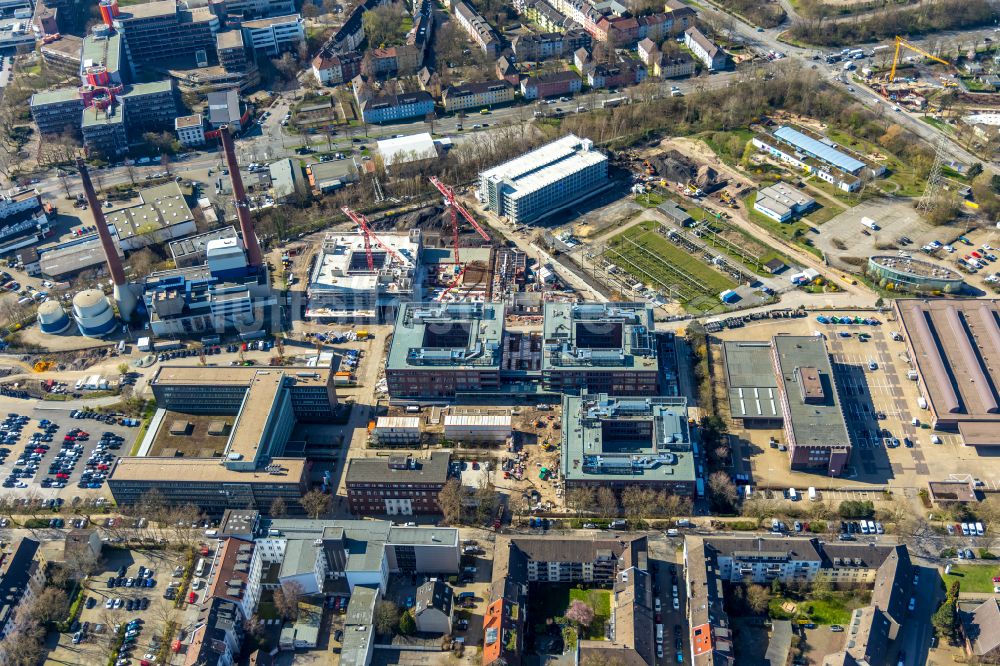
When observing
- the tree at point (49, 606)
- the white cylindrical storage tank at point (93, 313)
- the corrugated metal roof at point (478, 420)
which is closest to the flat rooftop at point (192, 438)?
the tree at point (49, 606)

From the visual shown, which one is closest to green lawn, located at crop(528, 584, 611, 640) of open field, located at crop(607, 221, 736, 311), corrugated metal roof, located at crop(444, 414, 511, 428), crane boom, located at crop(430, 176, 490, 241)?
corrugated metal roof, located at crop(444, 414, 511, 428)

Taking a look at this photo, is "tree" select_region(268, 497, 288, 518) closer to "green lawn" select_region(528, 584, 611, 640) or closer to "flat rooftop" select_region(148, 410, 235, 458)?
"flat rooftop" select_region(148, 410, 235, 458)

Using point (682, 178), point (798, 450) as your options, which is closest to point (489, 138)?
point (682, 178)

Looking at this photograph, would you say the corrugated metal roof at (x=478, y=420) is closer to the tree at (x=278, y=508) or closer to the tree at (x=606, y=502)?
the tree at (x=606, y=502)

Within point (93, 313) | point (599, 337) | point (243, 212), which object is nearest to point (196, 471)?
point (93, 313)

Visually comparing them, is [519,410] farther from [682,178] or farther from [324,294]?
[682,178]

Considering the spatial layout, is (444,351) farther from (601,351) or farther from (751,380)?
(751,380)
